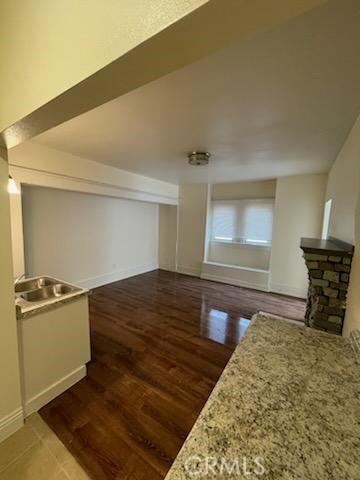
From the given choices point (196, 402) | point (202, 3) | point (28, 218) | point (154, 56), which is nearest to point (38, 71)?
point (154, 56)

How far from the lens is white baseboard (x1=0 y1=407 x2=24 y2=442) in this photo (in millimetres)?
1421

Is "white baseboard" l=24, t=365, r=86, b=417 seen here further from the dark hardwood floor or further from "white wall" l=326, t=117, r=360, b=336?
"white wall" l=326, t=117, r=360, b=336

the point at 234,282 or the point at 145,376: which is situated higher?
the point at 234,282

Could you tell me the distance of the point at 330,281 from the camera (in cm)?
177

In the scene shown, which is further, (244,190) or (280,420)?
(244,190)

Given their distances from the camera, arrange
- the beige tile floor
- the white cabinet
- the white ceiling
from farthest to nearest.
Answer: the white cabinet < the beige tile floor < the white ceiling

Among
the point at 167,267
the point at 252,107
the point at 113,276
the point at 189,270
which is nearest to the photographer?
the point at 252,107

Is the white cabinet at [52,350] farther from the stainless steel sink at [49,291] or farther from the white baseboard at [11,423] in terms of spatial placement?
the stainless steel sink at [49,291]

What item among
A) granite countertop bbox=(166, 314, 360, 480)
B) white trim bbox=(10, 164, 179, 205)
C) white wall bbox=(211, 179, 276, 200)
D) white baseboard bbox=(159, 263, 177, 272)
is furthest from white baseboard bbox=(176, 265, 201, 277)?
granite countertop bbox=(166, 314, 360, 480)

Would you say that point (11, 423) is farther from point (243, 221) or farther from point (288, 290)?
point (243, 221)

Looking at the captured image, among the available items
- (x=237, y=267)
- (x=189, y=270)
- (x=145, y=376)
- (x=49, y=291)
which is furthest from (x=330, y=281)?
(x=189, y=270)

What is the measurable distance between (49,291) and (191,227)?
12.2 feet

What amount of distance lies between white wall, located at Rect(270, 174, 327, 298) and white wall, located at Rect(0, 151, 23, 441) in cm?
423

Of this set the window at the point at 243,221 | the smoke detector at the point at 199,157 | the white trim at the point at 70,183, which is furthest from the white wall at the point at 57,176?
the window at the point at 243,221
